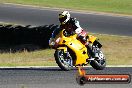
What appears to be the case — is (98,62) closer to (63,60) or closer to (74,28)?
(63,60)

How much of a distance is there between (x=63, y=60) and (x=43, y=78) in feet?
3.92

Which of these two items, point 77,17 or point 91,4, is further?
point 91,4

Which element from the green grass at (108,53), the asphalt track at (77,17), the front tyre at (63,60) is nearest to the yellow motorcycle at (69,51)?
the front tyre at (63,60)

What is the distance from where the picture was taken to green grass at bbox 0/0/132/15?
3646 cm

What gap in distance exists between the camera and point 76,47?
498 inches

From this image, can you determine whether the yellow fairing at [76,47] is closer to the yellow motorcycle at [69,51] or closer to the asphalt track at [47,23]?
the yellow motorcycle at [69,51]

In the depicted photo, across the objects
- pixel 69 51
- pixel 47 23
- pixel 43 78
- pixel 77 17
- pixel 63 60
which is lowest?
pixel 47 23

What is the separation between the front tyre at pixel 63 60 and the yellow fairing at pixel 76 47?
0.15m

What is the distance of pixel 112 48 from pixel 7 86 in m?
14.5

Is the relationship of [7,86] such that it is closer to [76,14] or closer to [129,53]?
[129,53]

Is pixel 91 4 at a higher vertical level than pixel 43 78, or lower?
lower

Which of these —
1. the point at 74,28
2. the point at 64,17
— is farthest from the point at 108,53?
the point at 64,17

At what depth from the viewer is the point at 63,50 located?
→ 12633 mm

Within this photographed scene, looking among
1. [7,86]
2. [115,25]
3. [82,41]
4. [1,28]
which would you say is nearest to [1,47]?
[1,28]
